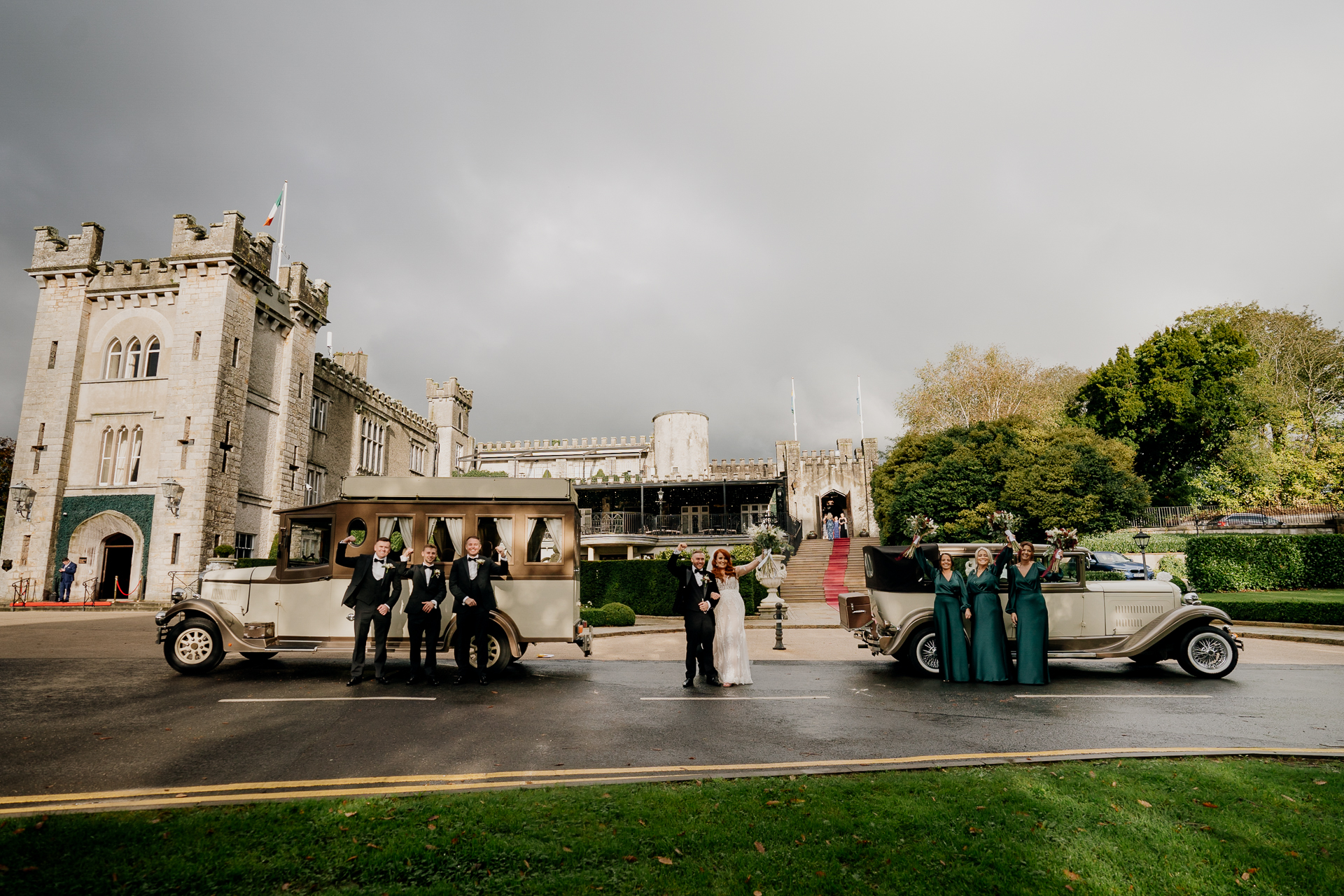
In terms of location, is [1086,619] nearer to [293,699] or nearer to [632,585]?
[293,699]

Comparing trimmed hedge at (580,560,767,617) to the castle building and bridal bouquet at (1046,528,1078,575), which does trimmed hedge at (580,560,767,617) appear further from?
the castle building

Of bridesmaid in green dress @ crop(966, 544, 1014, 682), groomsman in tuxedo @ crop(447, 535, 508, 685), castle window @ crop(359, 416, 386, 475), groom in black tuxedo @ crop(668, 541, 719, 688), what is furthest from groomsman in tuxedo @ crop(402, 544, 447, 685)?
castle window @ crop(359, 416, 386, 475)

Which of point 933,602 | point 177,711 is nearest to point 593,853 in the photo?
point 177,711

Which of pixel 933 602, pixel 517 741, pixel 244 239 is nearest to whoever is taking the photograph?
pixel 517 741

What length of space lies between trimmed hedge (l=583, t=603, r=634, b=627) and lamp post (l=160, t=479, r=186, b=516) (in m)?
19.4

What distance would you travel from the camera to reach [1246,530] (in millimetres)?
36250

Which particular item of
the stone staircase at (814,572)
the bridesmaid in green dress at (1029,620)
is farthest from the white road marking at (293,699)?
the stone staircase at (814,572)

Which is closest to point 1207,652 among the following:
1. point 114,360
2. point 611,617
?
point 611,617

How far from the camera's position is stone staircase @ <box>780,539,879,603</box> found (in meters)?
32.9

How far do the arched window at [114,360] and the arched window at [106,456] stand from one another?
2.55 metres

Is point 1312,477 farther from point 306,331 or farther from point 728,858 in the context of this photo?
point 306,331

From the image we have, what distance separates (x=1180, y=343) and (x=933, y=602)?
4347 cm

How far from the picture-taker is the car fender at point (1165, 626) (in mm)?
10609

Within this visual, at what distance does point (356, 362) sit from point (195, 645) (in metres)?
40.6
